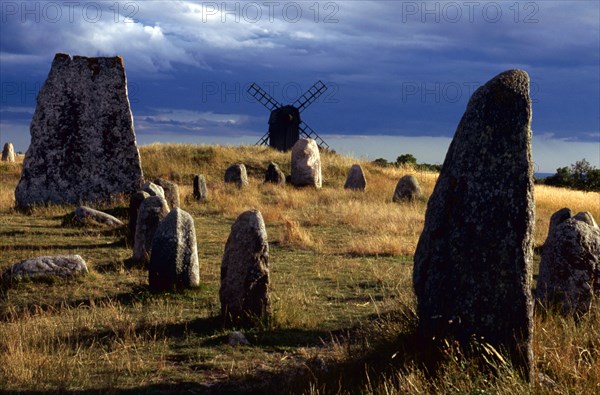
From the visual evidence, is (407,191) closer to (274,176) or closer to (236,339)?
(274,176)

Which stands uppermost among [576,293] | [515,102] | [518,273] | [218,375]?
[515,102]

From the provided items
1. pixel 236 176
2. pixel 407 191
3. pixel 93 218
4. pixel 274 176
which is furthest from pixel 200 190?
pixel 407 191

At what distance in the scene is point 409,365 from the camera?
23.7ft

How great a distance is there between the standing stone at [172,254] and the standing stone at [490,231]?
558 centimetres

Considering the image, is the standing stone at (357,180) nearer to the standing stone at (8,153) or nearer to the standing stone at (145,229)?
the standing stone at (145,229)

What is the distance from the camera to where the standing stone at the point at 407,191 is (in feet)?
92.8

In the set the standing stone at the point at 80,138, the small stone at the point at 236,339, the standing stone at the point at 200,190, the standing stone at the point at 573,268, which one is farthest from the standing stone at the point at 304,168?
the small stone at the point at 236,339

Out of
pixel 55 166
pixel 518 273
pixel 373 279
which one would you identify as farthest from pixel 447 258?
pixel 55 166

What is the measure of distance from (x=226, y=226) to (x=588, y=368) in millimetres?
15088

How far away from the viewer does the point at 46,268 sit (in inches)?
498

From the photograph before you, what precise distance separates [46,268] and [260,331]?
14.7ft

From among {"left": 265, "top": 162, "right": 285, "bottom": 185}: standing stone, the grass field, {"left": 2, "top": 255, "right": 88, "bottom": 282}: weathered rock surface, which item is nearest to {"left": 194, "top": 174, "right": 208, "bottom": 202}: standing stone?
{"left": 265, "top": 162, "right": 285, "bottom": 185}: standing stone

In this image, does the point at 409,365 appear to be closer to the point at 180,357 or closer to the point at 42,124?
the point at 180,357

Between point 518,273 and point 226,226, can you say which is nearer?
point 518,273
